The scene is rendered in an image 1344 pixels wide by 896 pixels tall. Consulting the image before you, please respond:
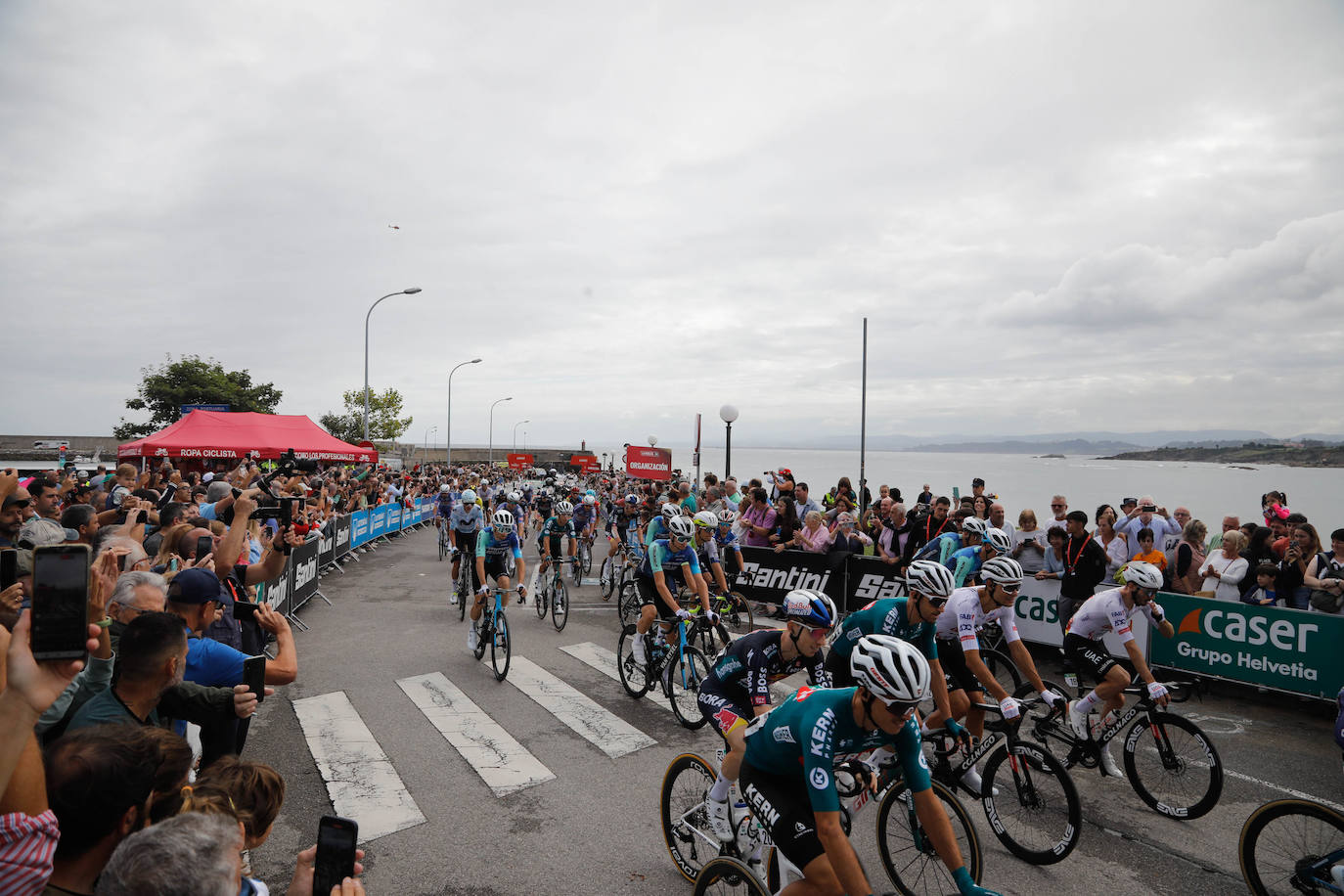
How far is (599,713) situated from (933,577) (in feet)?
14.0

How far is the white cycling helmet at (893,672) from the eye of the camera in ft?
10.5

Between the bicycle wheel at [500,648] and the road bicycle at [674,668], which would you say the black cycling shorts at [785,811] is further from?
the bicycle wheel at [500,648]

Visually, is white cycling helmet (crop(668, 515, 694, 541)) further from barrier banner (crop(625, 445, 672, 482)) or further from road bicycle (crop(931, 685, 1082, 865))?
barrier banner (crop(625, 445, 672, 482))

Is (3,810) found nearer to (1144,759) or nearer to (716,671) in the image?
(716,671)

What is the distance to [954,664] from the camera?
607 centimetres

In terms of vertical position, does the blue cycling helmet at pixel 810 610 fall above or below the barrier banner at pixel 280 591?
above

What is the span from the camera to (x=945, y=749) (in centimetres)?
554

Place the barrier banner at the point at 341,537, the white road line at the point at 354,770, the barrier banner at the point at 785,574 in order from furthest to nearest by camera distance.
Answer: the barrier banner at the point at 341,537 → the barrier banner at the point at 785,574 → the white road line at the point at 354,770

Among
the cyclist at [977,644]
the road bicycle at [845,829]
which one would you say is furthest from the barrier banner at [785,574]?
the road bicycle at [845,829]

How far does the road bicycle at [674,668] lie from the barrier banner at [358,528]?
43.6 feet

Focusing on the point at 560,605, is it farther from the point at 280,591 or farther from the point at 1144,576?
the point at 1144,576

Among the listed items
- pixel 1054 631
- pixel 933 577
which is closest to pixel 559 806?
pixel 933 577

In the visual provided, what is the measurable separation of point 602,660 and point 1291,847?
7.42 metres

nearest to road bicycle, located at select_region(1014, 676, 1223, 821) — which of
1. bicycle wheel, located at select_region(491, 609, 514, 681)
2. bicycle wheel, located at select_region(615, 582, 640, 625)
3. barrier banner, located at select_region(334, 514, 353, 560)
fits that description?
bicycle wheel, located at select_region(491, 609, 514, 681)
